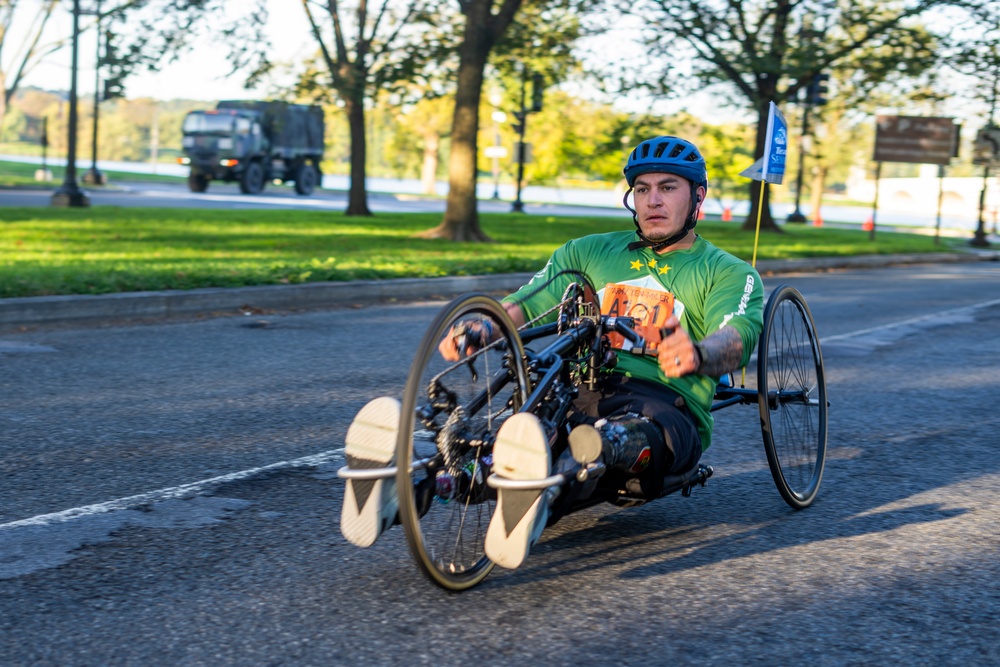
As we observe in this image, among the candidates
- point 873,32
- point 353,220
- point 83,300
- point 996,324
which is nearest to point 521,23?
point 353,220

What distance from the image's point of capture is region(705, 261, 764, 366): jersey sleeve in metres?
4.20

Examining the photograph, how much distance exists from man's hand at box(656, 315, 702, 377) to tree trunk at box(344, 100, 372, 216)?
2516cm

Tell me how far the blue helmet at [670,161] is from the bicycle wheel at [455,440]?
88 centimetres

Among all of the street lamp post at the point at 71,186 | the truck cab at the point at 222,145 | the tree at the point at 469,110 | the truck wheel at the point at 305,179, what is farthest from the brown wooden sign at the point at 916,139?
the street lamp post at the point at 71,186

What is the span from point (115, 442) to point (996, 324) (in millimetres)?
10366

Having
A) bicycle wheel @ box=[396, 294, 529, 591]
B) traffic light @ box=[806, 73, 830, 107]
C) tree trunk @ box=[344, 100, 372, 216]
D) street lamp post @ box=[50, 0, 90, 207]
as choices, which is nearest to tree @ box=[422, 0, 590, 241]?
tree trunk @ box=[344, 100, 372, 216]

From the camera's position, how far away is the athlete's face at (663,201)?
4336 mm

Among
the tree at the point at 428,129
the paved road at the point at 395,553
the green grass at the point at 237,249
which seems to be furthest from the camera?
the tree at the point at 428,129

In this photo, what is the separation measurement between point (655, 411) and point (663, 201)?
0.77 meters

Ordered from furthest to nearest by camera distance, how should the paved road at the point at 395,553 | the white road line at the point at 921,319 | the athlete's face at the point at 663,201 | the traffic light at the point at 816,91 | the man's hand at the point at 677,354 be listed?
the traffic light at the point at 816,91, the white road line at the point at 921,319, the athlete's face at the point at 663,201, the man's hand at the point at 677,354, the paved road at the point at 395,553

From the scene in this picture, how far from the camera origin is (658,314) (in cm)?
442

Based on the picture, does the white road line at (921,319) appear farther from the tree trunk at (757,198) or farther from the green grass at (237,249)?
the tree trunk at (757,198)

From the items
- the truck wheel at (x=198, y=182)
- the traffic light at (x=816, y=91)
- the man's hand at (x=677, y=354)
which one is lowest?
the man's hand at (x=677, y=354)

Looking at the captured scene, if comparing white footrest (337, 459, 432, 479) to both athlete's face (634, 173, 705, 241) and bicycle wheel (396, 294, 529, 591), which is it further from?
athlete's face (634, 173, 705, 241)
